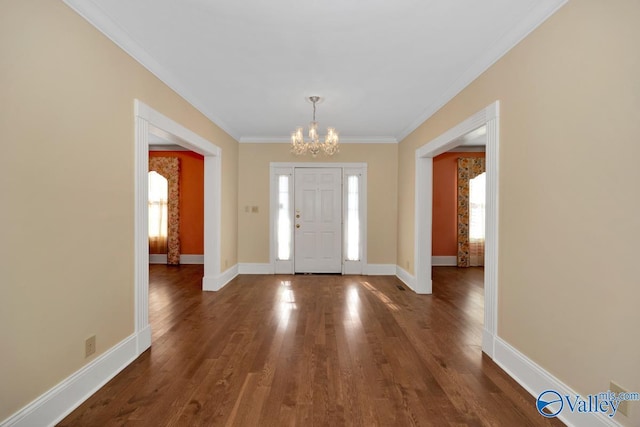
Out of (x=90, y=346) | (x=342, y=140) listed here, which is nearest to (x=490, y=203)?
(x=90, y=346)

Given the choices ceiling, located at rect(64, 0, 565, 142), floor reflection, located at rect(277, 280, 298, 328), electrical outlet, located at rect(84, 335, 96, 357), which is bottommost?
floor reflection, located at rect(277, 280, 298, 328)

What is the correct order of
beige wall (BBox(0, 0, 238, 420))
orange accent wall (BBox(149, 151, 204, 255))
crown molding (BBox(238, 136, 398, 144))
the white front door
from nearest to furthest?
beige wall (BBox(0, 0, 238, 420)) < crown molding (BBox(238, 136, 398, 144)) < the white front door < orange accent wall (BBox(149, 151, 204, 255))

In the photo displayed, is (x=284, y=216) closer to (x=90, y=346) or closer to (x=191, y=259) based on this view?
(x=191, y=259)

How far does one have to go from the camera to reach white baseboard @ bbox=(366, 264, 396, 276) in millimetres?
5938

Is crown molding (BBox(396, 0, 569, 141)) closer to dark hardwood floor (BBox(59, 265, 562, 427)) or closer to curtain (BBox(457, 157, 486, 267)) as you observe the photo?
dark hardwood floor (BBox(59, 265, 562, 427))

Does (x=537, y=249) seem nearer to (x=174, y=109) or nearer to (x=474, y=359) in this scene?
(x=474, y=359)

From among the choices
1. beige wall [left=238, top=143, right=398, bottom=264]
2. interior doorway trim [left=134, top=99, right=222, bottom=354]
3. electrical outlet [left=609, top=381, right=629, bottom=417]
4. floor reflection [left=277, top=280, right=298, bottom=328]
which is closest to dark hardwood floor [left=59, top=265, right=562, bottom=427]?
floor reflection [left=277, top=280, right=298, bottom=328]

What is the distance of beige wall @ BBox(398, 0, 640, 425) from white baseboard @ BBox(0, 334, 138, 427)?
10.7 feet

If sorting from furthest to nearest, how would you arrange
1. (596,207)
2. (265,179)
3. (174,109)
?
(265,179), (174,109), (596,207)

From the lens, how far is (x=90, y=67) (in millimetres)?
2135

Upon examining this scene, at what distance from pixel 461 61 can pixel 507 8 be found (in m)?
0.76

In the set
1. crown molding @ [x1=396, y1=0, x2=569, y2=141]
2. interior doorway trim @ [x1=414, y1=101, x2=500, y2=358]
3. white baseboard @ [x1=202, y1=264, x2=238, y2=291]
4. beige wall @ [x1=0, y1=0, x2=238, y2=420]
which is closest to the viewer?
beige wall @ [x1=0, y1=0, x2=238, y2=420]

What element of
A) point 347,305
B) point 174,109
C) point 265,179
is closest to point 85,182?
point 174,109

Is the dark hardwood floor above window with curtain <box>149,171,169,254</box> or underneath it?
underneath
